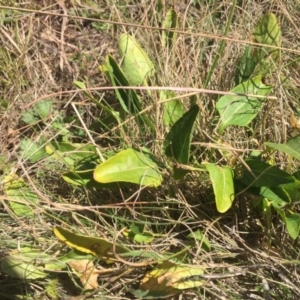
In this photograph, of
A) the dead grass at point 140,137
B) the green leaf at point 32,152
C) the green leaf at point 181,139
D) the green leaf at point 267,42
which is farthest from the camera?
the green leaf at point 32,152

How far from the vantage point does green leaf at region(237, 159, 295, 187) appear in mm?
1378

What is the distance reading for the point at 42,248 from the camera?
1601 mm

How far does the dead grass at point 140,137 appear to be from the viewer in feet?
4.98

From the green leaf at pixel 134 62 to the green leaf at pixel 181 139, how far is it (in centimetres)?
25

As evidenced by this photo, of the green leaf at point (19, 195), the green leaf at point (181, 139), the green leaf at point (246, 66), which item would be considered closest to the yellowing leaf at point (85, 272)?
the green leaf at point (19, 195)

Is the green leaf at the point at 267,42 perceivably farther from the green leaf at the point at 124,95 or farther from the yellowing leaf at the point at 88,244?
the yellowing leaf at the point at 88,244

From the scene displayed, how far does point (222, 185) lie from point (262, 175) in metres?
0.10

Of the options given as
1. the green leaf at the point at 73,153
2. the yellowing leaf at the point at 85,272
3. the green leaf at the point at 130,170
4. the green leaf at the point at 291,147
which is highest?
the green leaf at the point at 291,147

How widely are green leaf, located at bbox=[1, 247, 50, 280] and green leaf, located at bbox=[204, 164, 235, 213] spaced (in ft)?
1.56

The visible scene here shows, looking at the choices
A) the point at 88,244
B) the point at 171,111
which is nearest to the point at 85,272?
the point at 88,244

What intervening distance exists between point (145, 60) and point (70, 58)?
374 millimetres

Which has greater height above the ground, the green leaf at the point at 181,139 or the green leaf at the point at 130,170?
the green leaf at the point at 181,139

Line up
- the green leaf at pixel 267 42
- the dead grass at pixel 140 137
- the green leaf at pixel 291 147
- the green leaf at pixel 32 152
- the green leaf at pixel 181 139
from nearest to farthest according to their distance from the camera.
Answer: the green leaf at pixel 291 147 → the green leaf at pixel 181 139 → the dead grass at pixel 140 137 → the green leaf at pixel 267 42 → the green leaf at pixel 32 152

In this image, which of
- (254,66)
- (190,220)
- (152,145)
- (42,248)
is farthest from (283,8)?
(42,248)
